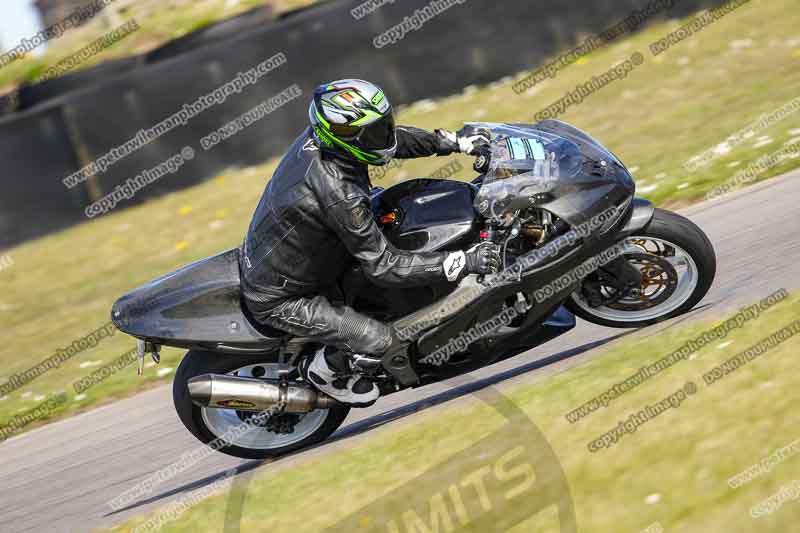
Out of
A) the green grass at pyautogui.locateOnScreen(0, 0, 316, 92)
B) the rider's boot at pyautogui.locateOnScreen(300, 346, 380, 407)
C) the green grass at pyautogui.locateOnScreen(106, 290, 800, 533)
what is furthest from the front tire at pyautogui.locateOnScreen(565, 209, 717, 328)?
the green grass at pyautogui.locateOnScreen(0, 0, 316, 92)

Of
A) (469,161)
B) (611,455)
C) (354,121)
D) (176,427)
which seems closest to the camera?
(611,455)

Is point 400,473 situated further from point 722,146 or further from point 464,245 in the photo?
point 722,146

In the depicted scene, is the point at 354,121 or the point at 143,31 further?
the point at 143,31

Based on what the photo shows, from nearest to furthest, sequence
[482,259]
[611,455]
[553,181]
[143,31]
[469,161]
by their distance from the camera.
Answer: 1. [611,455]
2. [482,259]
3. [553,181]
4. [469,161]
5. [143,31]

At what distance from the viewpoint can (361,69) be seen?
12.0 metres

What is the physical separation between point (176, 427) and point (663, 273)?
3341 millimetres

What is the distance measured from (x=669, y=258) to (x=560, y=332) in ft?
2.36

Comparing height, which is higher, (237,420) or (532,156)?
(532,156)

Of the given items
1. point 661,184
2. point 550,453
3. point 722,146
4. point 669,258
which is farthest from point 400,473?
point 722,146

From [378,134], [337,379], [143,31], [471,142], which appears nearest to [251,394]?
[337,379]

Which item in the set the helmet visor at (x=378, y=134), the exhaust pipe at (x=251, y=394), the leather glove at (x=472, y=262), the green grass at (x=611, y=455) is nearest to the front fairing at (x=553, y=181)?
the leather glove at (x=472, y=262)

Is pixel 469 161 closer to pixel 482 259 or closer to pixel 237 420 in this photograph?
pixel 237 420

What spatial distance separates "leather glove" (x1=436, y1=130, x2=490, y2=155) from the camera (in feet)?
17.2

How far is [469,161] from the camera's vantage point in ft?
37.8
